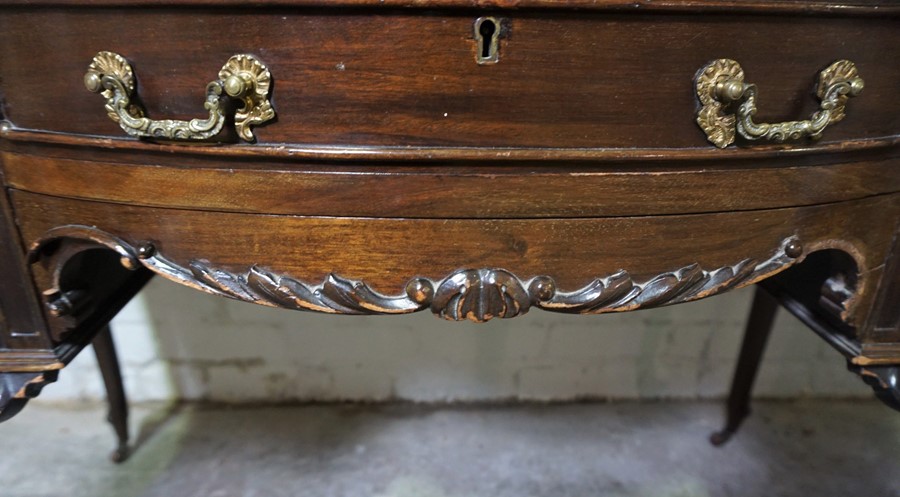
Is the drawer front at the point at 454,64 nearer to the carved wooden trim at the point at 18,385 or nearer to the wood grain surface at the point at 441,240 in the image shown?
the wood grain surface at the point at 441,240

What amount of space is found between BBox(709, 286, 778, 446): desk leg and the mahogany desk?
47cm

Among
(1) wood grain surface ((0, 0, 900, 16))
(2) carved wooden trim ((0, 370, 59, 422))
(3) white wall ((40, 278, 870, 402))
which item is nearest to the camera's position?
(1) wood grain surface ((0, 0, 900, 16))

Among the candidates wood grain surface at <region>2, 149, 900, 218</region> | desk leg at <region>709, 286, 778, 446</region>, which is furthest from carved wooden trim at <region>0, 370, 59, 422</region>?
desk leg at <region>709, 286, 778, 446</region>

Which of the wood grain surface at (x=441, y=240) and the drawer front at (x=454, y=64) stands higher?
the drawer front at (x=454, y=64)

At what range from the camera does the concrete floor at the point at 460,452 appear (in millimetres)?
947

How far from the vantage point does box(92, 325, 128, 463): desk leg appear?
0.91 m

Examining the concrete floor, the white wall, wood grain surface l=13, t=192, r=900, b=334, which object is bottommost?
the concrete floor

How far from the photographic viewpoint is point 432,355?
3.62 feet

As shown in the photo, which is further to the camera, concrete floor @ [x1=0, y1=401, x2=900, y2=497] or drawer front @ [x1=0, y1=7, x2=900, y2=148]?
concrete floor @ [x1=0, y1=401, x2=900, y2=497]

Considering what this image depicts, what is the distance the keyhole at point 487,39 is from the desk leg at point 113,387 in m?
0.78

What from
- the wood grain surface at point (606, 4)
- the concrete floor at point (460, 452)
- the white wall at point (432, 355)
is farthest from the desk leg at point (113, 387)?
the wood grain surface at point (606, 4)

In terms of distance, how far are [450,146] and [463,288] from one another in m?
0.10

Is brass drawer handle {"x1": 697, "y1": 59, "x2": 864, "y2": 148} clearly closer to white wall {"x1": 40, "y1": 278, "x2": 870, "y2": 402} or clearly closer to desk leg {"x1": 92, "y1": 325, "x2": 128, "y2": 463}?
white wall {"x1": 40, "y1": 278, "x2": 870, "y2": 402}

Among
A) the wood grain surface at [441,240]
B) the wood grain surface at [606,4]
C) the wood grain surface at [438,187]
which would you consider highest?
the wood grain surface at [606,4]
